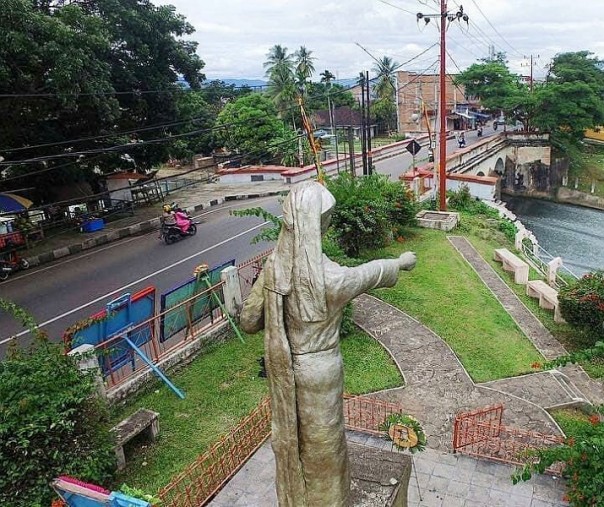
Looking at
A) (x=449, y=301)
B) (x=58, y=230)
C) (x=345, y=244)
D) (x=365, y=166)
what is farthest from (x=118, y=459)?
(x=365, y=166)

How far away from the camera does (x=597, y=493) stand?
4.86 metres

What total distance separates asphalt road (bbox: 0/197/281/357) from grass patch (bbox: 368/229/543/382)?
5072mm

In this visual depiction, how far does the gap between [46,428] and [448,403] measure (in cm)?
531

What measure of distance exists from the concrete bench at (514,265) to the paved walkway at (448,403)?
3.11 feet

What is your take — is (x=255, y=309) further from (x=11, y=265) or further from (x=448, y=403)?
(x=11, y=265)

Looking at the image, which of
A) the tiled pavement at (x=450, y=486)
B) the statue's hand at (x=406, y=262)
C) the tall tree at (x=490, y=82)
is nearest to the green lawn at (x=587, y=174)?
the tall tree at (x=490, y=82)

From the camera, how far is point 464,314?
10984 millimetres

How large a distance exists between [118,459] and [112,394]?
1.31 metres

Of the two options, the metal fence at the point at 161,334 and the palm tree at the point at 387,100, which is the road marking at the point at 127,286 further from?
the palm tree at the point at 387,100

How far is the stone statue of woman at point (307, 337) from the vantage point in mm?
3105

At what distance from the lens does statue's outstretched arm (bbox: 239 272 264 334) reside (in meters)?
3.36

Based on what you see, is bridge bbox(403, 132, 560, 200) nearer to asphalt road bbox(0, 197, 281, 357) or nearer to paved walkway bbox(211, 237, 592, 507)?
asphalt road bbox(0, 197, 281, 357)

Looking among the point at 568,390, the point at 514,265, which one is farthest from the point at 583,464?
the point at 514,265

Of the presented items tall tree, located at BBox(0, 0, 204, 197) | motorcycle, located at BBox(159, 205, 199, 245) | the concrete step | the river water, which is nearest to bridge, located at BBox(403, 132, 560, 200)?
the river water
